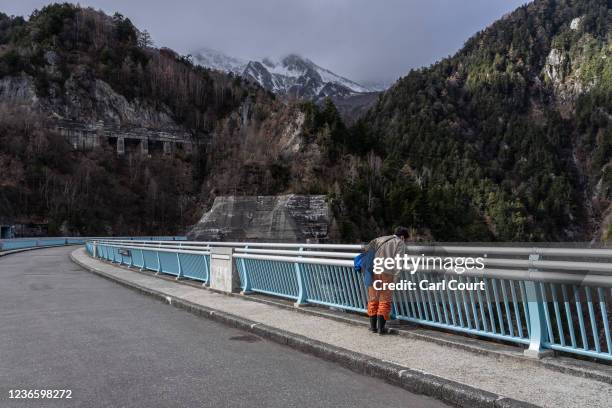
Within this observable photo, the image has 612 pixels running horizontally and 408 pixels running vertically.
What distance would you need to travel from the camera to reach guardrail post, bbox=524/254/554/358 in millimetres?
5668

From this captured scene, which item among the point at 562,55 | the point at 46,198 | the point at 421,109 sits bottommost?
the point at 46,198

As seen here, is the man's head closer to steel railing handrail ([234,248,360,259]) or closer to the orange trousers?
the orange trousers

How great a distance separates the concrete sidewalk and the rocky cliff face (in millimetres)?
39625

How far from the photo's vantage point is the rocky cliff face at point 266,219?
4919 cm

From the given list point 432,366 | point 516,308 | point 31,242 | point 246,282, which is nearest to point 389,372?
point 432,366

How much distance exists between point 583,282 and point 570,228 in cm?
15583

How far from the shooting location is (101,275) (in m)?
19.8

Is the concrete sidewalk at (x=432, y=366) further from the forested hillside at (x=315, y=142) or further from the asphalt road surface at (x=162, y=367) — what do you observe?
the forested hillside at (x=315, y=142)

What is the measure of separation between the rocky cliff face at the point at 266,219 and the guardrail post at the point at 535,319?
42.3 metres

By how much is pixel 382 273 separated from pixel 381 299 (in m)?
0.37

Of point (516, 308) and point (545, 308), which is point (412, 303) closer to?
point (516, 308)

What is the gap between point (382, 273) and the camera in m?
7.19

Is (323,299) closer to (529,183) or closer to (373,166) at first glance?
(373,166)

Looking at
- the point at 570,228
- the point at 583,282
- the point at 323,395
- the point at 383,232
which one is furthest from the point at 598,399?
the point at 570,228
